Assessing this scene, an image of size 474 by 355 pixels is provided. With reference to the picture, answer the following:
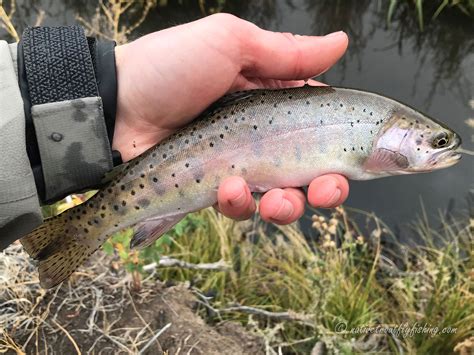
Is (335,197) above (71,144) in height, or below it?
below

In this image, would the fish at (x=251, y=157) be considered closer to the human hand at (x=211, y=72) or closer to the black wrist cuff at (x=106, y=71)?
the human hand at (x=211, y=72)

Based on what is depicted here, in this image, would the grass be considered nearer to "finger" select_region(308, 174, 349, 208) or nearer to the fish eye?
the fish eye

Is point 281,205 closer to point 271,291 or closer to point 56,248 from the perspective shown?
point 56,248

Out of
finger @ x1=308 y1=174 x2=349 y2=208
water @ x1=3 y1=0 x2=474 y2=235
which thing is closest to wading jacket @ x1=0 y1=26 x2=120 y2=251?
finger @ x1=308 y1=174 x2=349 y2=208

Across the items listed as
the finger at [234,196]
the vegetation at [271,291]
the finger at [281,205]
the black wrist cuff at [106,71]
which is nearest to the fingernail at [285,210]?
the finger at [281,205]

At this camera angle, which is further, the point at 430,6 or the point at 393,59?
the point at 430,6

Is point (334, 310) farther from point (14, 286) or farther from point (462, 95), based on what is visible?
point (462, 95)

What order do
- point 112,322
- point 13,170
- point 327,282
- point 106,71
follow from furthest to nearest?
point 327,282 → point 112,322 → point 106,71 → point 13,170

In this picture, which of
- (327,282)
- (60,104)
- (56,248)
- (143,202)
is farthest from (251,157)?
(327,282)
